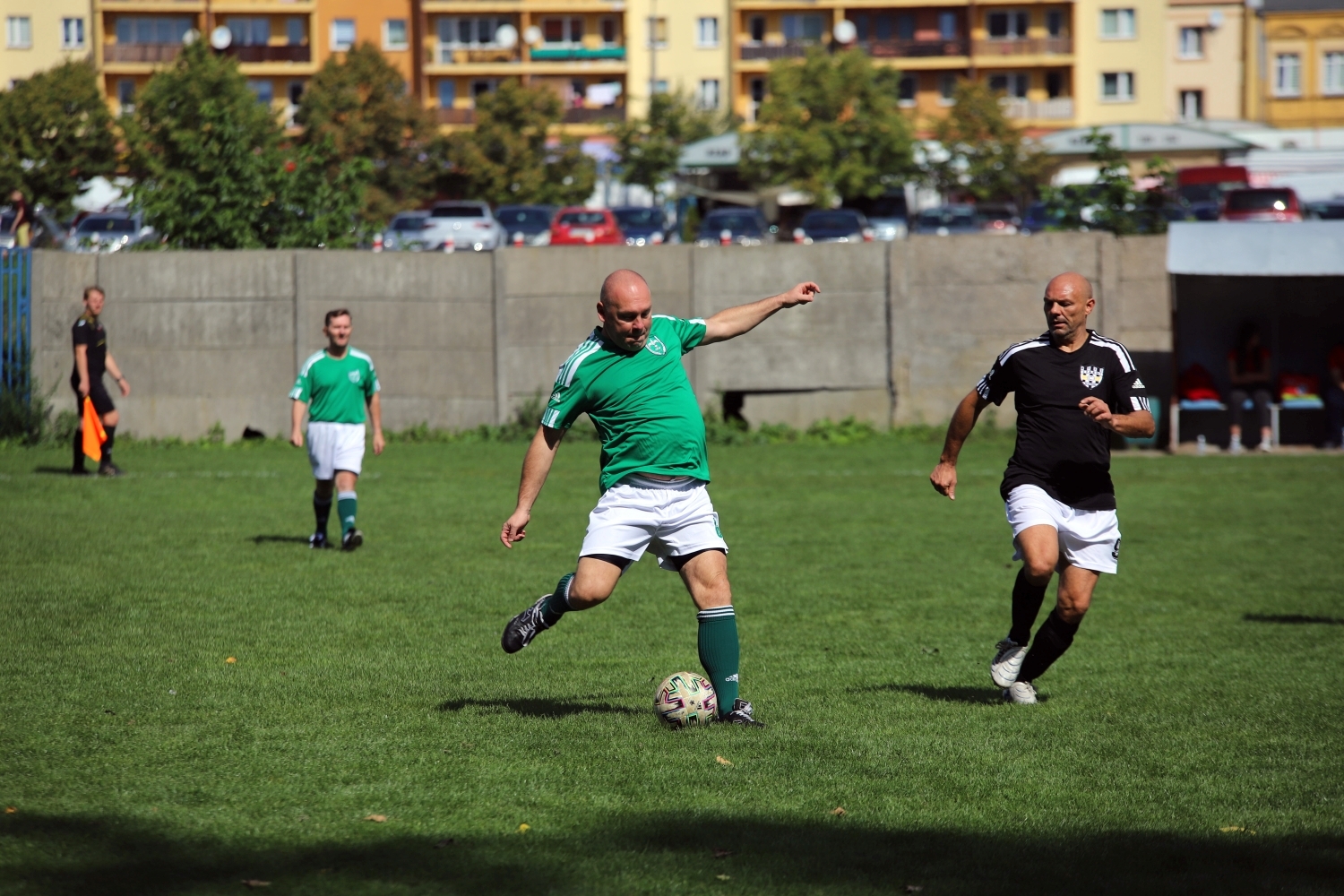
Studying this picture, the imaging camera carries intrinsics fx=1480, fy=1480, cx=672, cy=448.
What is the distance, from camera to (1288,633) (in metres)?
9.23

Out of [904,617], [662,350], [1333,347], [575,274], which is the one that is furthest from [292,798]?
[1333,347]

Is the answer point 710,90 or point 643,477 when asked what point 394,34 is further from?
point 643,477

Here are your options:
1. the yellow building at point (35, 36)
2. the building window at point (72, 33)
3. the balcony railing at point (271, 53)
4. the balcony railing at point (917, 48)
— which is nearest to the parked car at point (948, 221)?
the balcony railing at point (917, 48)

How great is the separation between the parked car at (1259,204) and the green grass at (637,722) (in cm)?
2509

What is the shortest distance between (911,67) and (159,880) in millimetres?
69402

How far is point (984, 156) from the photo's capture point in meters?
52.6

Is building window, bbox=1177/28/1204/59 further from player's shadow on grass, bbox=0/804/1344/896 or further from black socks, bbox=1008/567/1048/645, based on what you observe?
player's shadow on grass, bbox=0/804/1344/896

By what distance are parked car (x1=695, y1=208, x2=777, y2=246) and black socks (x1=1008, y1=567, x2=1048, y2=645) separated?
99.6 ft

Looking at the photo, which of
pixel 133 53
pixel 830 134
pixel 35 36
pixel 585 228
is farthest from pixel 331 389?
pixel 35 36

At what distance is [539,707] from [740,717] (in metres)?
1.01

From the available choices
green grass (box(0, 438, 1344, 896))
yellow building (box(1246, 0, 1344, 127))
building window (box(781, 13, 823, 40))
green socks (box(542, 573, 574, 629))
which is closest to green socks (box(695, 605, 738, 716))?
green grass (box(0, 438, 1344, 896))

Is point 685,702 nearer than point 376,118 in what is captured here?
Yes

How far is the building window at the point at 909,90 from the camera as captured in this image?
7088cm

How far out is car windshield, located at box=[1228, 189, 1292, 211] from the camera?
121 ft
